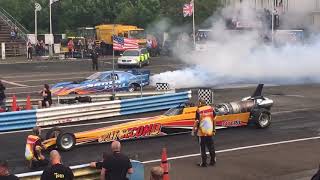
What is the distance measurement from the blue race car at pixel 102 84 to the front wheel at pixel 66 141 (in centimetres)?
1023

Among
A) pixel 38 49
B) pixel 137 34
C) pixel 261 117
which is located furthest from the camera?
pixel 137 34

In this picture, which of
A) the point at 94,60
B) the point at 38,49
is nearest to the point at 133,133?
the point at 94,60

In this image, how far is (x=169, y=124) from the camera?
50.9ft

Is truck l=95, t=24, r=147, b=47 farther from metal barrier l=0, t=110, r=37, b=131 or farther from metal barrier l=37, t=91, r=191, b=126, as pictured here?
metal barrier l=0, t=110, r=37, b=131

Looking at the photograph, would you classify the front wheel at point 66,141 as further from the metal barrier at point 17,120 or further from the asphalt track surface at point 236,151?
the metal barrier at point 17,120

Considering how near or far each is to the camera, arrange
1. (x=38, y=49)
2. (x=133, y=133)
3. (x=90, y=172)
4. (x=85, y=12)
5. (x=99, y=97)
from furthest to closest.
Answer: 1. (x=85, y=12)
2. (x=38, y=49)
3. (x=99, y=97)
4. (x=133, y=133)
5. (x=90, y=172)

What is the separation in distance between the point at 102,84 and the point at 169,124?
10.5 meters

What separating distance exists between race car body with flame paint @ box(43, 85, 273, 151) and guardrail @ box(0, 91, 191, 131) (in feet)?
12.6

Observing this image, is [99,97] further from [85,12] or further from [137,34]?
[85,12]

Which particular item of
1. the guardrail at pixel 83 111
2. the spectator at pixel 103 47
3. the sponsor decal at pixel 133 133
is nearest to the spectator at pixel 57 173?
the sponsor decal at pixel 133 133

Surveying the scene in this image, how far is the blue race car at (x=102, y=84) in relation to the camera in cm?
2480

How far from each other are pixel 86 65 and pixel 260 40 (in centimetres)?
1486

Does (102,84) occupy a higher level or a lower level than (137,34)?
lower

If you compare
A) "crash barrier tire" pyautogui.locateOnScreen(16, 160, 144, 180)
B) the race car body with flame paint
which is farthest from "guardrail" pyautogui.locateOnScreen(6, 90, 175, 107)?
"crash barrier tire" pyautogui.locateOnScreen(16, 160, 144, 180)
